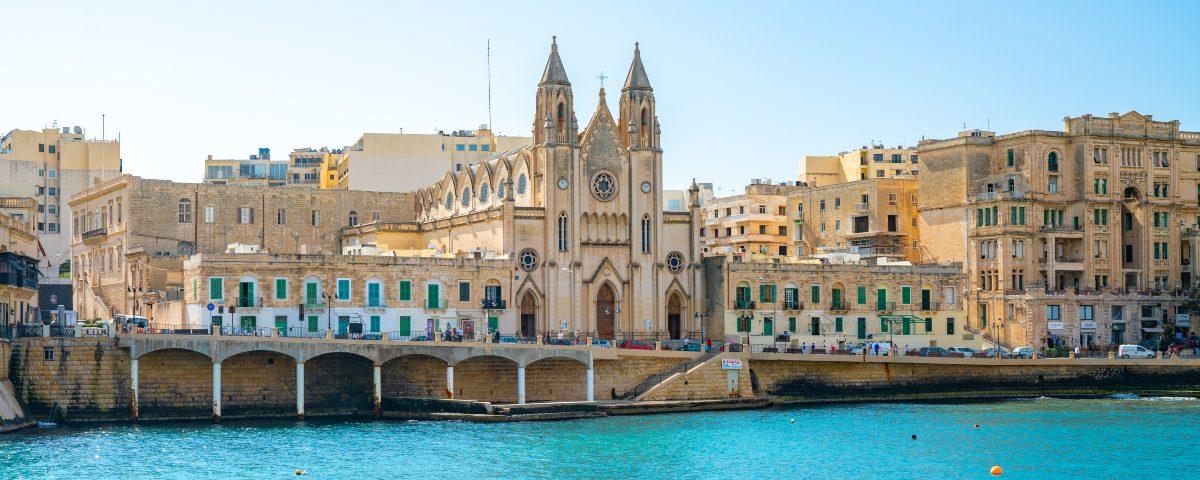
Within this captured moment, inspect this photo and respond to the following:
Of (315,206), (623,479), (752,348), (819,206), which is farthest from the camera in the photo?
(819,206)

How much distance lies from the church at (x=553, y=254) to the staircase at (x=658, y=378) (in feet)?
33.0

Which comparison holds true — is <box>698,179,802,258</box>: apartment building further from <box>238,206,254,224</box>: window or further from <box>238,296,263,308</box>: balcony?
<box>238,296,263,308</box>: balcony

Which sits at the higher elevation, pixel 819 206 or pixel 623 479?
pixel 819 206

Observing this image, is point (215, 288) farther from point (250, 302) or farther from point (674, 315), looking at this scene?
point (674, 315)

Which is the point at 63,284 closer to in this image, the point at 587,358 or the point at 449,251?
the point at 449,251

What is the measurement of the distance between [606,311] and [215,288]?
2445cm

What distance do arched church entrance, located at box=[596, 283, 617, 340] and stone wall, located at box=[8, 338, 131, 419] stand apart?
31482mm

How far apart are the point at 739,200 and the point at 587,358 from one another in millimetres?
53502

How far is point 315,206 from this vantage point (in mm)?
107688

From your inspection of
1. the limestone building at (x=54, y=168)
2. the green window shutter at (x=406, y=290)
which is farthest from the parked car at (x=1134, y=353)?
the limestone building at (x=54, y=168)

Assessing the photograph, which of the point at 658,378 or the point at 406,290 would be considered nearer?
the point at 658,378

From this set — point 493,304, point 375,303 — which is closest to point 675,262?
point 493,304

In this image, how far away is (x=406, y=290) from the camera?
88.3 m

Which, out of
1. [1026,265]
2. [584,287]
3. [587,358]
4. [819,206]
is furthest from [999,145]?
[587,358]
